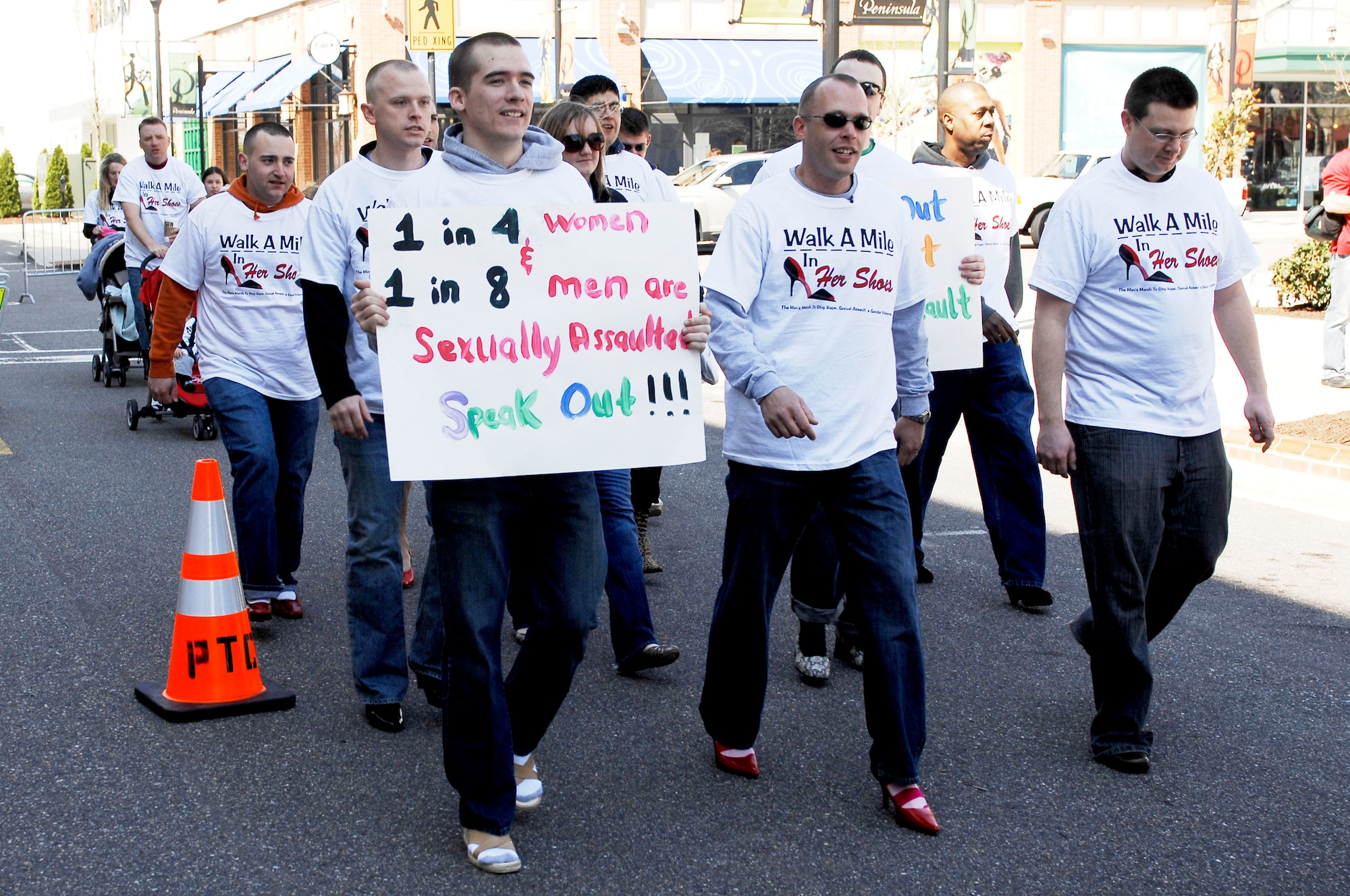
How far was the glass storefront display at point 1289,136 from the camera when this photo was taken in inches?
1578

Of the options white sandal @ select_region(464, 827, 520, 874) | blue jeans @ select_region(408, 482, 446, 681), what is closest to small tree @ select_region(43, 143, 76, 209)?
blue jeans @ select_region(408, 482, 446, 681)

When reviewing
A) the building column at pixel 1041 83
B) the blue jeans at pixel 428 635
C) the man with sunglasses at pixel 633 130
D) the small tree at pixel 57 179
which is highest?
the building column at pixel 1041 83

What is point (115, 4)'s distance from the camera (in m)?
65.8

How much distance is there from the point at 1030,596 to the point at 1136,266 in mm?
2163

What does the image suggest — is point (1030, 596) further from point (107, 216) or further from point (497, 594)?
point (107, 216)

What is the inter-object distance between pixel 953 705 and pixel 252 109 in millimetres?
37213

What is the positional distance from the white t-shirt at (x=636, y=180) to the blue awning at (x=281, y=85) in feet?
106

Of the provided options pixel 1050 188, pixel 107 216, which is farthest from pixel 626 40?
pixel 107 216

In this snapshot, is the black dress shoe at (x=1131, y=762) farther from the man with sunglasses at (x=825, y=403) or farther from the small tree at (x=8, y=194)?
the small tree at (x=8, y=194)

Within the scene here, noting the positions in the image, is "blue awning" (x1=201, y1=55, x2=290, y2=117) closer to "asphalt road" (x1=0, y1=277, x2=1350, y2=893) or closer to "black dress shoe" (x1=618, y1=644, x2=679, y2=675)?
"asphalt road" (x1=0, y1=277, x2=1350, y2=893)

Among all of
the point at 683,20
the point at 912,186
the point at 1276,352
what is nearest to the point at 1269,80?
the point at 683,20

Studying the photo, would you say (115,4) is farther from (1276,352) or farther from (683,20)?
(1276,352)

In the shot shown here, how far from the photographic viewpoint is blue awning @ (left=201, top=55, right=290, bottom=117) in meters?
41.3

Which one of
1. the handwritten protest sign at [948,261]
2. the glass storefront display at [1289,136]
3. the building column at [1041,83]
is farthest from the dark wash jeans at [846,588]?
the glass storefront display at [1289,136]
